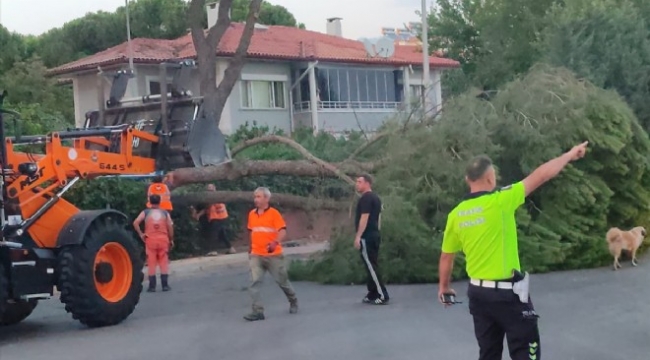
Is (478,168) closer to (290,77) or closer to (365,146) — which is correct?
(365,146)

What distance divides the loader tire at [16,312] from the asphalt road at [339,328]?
0.12 meters

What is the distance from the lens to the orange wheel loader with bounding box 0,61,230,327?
11516 millimetres

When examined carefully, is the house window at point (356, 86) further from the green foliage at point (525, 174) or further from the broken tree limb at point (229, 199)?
the green foliage at point (525, 174)

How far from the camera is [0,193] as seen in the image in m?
11.3

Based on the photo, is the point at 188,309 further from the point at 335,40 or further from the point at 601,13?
the point at 335,40

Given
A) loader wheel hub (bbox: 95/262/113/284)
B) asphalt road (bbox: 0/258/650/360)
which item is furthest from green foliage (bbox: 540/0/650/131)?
loader wheel hub (bbox: 95/262/113/284)

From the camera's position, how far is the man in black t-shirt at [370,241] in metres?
12.9

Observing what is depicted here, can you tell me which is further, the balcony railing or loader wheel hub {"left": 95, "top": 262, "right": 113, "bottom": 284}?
the balcony railing

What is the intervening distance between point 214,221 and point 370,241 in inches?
346

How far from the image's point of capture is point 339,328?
11.2 m

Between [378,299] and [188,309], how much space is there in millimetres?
2662

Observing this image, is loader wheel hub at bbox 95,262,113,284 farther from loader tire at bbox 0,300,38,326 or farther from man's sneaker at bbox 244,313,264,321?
man's sneaker at bbox 244,313,264,321

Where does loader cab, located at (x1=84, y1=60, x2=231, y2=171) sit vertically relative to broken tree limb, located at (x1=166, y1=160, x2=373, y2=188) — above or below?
above

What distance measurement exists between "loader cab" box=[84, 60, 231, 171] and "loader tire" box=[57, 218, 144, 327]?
4.26 feet
